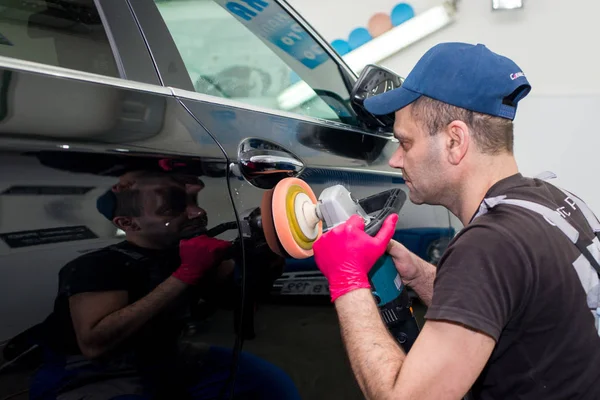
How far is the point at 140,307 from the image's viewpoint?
863 millimetres

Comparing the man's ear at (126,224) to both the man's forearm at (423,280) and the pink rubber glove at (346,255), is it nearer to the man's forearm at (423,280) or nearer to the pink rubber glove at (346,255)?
the pink rubber glove at (346,255)

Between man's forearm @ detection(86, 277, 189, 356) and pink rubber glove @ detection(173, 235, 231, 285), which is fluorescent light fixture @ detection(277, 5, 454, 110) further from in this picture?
man's forearm @ detection(86, 277, 189, 356)

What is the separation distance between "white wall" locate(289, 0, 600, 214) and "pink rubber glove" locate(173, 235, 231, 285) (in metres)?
3.85

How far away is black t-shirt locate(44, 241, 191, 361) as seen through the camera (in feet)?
2.52

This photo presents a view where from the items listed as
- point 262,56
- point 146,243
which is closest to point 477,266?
point 146,243

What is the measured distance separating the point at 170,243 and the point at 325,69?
123 cm

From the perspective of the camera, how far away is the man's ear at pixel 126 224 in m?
0.84

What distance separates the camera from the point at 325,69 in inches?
78.7

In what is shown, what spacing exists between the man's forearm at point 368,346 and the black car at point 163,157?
12 cm

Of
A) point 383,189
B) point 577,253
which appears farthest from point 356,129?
point 577,253

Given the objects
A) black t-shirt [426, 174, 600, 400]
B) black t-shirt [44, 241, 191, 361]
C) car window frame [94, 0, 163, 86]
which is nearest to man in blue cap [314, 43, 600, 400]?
black t-shirt [426, 174, 600, 400]

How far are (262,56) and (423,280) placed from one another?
0.98 metres

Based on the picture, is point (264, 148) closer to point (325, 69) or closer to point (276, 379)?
point (276, 379)

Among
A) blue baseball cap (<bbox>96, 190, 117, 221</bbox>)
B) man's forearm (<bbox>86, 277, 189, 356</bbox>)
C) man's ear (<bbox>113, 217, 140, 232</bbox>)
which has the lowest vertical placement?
man's forearm (<bbox>86, 277, 189, 356</bbox>)
